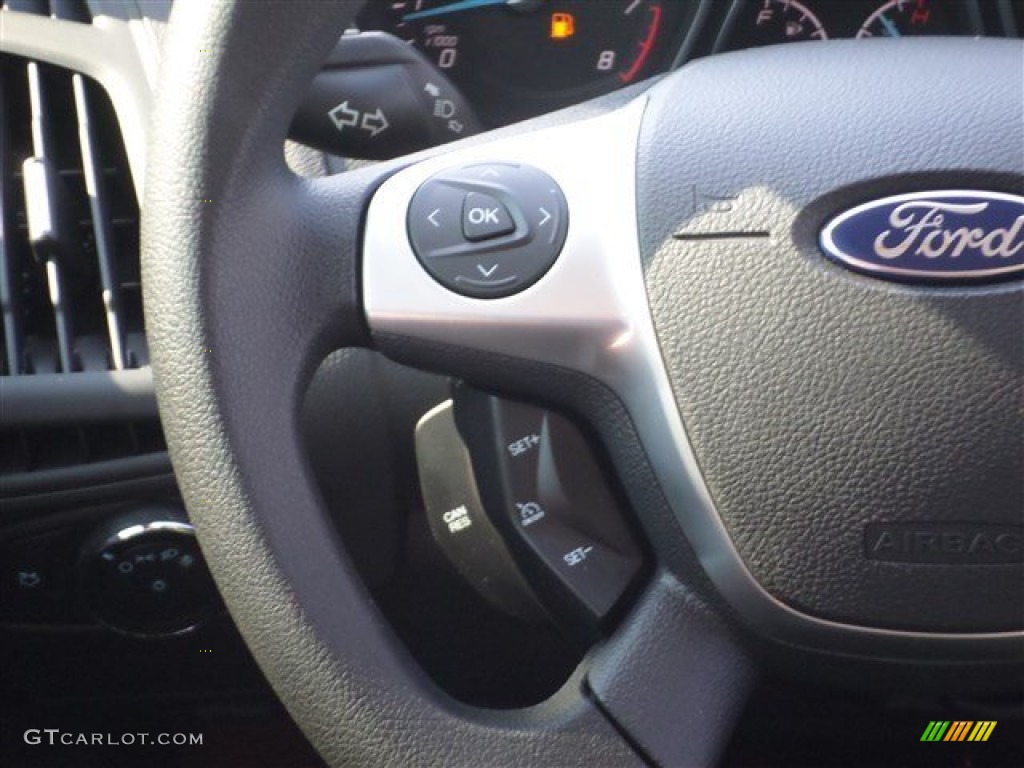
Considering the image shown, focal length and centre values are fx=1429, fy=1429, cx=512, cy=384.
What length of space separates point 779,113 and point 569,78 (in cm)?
82

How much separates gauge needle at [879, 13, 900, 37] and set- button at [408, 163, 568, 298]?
39.9 inches

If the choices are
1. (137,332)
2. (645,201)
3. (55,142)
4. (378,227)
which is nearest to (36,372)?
(137,332)

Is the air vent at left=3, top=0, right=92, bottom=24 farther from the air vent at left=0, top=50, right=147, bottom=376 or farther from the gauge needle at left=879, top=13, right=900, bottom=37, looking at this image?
the gauge needle at left=879, top=13, right=900, bottom=37

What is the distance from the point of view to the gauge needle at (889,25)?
1.66 m

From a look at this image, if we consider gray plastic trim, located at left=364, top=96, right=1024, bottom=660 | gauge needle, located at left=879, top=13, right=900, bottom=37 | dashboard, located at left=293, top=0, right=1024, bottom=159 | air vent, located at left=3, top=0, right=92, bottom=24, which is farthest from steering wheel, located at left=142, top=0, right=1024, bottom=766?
gauge needle, located at left=879, top=13, right=900, bottom=37

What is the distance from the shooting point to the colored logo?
1268 millimetres

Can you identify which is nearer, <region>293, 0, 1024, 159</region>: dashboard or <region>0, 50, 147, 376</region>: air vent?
<region>0, 50, 147, 376</region>: air vent

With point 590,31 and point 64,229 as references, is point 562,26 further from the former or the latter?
point 64,229

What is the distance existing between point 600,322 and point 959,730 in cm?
73

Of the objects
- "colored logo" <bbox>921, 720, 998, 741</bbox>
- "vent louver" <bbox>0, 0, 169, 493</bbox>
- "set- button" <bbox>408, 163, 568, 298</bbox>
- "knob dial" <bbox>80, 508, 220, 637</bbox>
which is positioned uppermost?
"set- button" <bbox>408, 163, 568, 298</bbox>

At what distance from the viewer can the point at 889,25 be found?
1671 millimetres

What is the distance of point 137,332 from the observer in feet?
3.33

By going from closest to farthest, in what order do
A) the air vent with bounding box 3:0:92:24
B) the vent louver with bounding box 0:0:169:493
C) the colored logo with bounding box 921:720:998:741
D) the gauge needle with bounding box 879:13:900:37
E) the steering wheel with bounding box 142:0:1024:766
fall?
the steering wheel with bounding box 142:0:1024:766 < the vent louver with bounding box 0:0:169:493 < the air vent with bounding box 3:0:92:24 < the colored logo with bounding box 921:720:998:741 < the gauge needle with bounding box 879:13:900:37

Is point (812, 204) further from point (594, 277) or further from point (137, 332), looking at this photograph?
point (137, 332)
